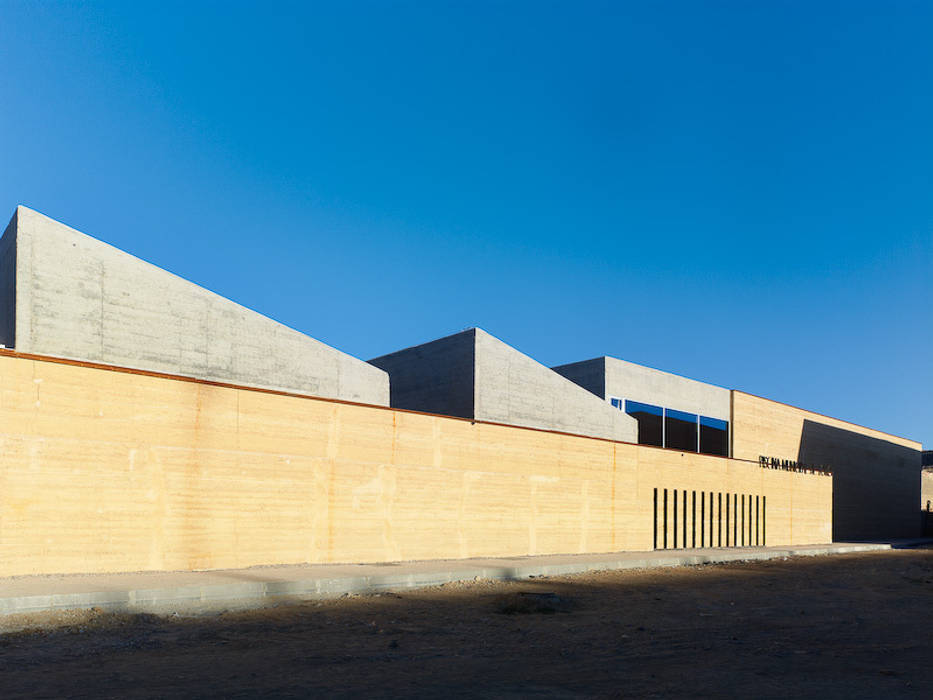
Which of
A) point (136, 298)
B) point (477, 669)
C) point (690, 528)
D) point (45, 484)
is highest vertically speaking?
point (136, 298)

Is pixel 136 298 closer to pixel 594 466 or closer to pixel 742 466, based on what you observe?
pixel 594 466

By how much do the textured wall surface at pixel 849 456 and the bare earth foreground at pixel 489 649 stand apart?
29.0 m

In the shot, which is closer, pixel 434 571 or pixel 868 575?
pixel 434 571

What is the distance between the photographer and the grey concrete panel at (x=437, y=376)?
27422 millimetres

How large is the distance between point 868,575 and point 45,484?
20418mm

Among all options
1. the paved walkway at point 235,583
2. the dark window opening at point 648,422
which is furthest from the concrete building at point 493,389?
the paved walkway at point 235,583

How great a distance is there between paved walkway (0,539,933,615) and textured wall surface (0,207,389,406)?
5.36 meters

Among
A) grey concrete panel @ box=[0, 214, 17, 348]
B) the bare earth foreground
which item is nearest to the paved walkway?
the bare earth foreground

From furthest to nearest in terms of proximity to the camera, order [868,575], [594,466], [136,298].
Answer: [594,466], [868,575], [136,298]

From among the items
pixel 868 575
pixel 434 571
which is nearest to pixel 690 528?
pixel 868 575

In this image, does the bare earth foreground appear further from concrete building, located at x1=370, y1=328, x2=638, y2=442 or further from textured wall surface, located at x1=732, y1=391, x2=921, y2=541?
textured wall surface, located at x1=732, y1=391, x2=921, y2=541

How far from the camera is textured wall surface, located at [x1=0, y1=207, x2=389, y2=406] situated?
637 inches

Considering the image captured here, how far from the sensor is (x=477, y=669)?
7734 millimetres

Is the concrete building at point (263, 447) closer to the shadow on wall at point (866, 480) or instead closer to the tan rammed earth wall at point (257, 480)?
the tan rammed earth wall at point (257, 480)
